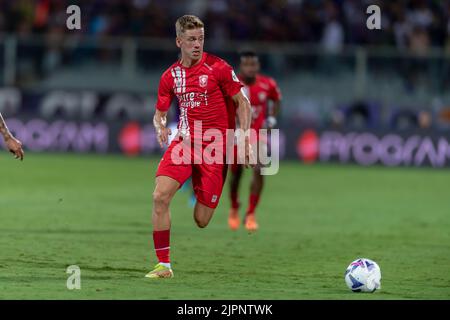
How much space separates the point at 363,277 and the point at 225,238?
16.7ft

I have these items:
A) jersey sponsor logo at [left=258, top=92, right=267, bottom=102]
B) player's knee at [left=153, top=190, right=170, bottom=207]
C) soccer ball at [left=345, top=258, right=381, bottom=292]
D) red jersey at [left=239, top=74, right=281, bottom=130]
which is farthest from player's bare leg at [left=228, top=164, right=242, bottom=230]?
soccer ball at [left=345, top=258, right=381, bottom=292]

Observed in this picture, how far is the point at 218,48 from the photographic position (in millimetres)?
27516

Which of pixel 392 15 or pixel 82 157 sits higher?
pixel 392 15

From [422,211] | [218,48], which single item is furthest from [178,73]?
[218,48]

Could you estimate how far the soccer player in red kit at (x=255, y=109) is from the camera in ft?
50.6

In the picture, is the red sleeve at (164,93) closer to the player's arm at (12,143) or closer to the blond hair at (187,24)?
the blond hair at (187,24)

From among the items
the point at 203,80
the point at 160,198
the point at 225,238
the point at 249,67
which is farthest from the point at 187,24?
the point at 249,67

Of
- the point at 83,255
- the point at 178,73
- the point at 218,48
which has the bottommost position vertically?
the point at 83,255

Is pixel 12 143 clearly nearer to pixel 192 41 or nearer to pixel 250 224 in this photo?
pixel 192 41

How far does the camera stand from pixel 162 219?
34.3 ft

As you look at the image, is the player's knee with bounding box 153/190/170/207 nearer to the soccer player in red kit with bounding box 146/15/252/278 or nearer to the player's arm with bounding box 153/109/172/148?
the soccer player in red kit with bounding box 146/15/252/278

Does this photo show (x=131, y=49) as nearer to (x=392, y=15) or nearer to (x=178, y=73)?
(x=392, y=15)

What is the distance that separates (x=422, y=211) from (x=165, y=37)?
12115 mm

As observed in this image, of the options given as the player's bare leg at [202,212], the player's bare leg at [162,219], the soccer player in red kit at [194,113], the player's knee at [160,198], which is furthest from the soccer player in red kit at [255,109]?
the player's knee at [160,198]
